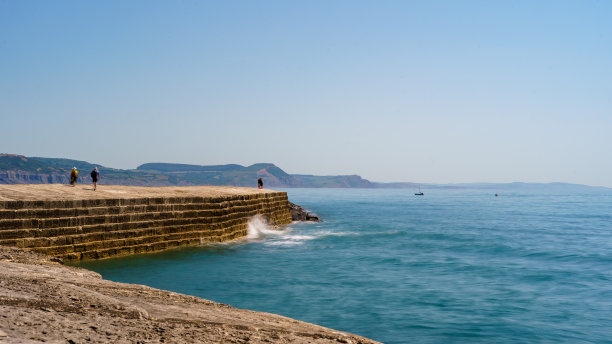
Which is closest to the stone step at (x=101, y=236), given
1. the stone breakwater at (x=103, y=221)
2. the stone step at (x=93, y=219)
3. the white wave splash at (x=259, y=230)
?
the stone breakwater at (x=103, y=221)

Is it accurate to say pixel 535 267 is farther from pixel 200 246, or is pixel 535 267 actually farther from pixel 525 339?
pixel 200 246

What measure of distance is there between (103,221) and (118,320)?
452 inches

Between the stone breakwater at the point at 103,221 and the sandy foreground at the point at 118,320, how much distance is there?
6.80m

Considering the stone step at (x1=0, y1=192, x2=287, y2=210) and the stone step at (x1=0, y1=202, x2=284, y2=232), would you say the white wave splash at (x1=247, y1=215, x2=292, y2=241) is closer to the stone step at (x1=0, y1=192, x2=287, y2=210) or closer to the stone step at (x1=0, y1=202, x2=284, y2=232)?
the stone step at (x1=0, y1=192, x2=287, y2=210)

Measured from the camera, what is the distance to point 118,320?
197 inches

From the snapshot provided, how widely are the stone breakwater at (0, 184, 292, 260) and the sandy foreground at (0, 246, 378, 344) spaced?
6797 millimetres

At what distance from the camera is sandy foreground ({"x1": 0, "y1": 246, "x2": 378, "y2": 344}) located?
14.3 feet

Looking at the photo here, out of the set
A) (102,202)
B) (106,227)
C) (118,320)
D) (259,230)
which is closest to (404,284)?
(106,227)

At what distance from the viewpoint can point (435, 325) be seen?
10734 mm

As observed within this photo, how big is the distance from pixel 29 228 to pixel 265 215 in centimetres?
1680

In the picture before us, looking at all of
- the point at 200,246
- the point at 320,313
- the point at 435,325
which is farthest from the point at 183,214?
the point at 435,325

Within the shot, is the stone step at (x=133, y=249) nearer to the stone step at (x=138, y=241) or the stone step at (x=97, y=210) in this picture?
the stone step at (x=138, y=241)

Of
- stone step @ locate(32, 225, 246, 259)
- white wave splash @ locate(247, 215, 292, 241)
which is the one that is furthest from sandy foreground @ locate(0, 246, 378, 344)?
white wave splash @ locate(247, 215, 292, 241)

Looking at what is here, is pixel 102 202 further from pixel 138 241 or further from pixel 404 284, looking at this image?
pixel 404 284
